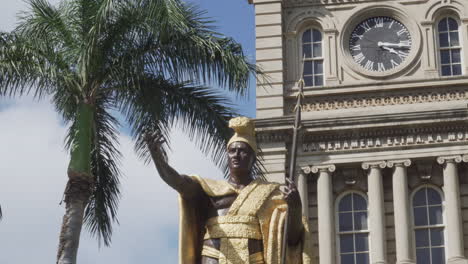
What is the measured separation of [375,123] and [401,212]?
2.25 m

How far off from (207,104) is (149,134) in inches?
337

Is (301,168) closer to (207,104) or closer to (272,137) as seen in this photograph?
(272,137)

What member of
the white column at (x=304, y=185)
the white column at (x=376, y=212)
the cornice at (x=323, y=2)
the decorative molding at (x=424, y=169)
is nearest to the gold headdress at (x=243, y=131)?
the white column at (x=376, y=212)

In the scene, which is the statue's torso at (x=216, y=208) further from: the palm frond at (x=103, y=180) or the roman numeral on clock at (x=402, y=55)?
the roman numeral on clock at (x=402, y=55)

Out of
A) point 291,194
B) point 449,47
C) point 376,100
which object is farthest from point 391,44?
point 291,194

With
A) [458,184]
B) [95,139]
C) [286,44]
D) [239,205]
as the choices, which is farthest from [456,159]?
[239,205]

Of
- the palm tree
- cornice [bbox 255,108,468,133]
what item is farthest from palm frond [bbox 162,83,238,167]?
cornice [bbox 255,108,468,133]

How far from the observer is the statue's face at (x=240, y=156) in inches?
551

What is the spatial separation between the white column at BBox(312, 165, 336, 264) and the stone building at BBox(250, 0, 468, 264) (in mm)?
25

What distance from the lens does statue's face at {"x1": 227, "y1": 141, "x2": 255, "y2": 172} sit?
14.0 meters

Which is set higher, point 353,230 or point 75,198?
point 353,230

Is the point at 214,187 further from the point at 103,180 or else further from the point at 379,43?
the point at 379,43

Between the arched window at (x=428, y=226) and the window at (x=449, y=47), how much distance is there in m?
3.28

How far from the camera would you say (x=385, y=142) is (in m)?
37.3
